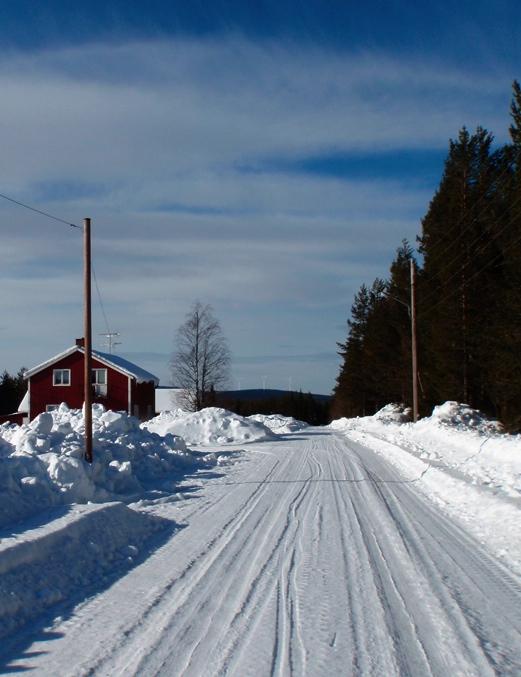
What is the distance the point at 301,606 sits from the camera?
7.05 m

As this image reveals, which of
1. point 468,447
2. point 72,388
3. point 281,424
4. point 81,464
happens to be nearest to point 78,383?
point 72,388

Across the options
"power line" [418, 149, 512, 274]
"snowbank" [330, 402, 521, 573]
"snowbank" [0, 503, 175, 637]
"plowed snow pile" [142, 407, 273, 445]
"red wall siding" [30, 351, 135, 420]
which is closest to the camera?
"snowbank" [0, 503, 175, 637]

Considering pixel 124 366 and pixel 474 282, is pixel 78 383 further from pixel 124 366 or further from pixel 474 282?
pixel 474 282

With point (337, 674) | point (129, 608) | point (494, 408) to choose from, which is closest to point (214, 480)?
point (129, 608)

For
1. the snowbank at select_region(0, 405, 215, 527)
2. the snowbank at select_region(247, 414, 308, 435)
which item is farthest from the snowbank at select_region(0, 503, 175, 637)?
the snowbank at select_region(247, 414, 308, 435)

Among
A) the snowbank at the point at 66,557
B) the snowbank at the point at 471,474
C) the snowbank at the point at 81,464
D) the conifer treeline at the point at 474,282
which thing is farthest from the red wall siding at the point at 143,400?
the snowbank at the point at 66,557

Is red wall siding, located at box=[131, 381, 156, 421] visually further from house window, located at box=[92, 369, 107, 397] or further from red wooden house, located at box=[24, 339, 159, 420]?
house window, located at box=[92, 369, 107, 397]

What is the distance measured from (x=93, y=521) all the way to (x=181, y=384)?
50.6m

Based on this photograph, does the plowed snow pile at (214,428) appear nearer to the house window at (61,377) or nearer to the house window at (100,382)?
the house window at (100,382)

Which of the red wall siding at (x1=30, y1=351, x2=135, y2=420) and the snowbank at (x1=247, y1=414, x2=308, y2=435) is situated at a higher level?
the red wall siding at (x1=30, y1=351, x2=135, y2=420)

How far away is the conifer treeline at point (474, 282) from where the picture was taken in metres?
30.7

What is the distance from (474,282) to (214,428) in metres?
15.4

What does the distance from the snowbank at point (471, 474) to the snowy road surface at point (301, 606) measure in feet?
1.67

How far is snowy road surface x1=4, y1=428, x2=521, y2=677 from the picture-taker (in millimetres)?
5621
